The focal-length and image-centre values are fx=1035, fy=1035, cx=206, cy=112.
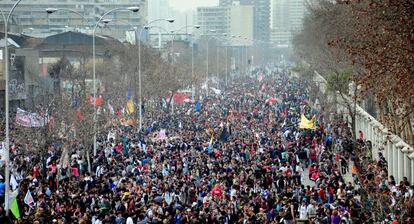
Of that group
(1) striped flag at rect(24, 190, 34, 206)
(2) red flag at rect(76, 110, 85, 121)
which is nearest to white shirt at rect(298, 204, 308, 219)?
(1) striped flag at rect(24, 190, 34, 206)

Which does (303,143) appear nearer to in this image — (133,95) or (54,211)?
(54,211)

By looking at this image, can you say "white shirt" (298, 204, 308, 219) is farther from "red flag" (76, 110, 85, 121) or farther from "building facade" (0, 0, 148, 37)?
"building facade" (0, 0, 148, 37)

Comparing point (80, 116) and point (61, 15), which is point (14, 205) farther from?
point (61, 15)

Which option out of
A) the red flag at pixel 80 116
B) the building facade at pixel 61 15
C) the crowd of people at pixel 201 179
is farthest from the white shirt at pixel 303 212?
the building facade at pixel 61 15

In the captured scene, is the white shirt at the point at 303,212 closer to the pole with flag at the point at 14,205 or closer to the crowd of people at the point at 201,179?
the crowd of people at the point at 201,179

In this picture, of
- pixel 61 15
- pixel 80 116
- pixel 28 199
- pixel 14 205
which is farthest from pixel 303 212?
pixel 61 15

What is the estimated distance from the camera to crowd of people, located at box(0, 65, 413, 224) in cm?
2423

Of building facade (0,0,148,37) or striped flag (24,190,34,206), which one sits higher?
building facade (0,0,148,37)

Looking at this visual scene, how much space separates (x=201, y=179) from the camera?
3128 centimetres

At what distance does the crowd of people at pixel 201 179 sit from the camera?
79.5 feet

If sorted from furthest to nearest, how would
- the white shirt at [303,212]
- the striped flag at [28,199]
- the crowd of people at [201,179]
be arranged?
the striped flag at [28,199] < the white shirt at [303,212] < the crowd of people at [201,179]

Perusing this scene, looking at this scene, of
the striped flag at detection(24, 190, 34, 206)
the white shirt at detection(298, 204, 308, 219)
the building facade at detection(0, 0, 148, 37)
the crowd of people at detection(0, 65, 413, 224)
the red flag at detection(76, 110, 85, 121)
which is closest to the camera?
the crowd of people at detection(0, 65, 413, 224)

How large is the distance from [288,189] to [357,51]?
23.7 ft

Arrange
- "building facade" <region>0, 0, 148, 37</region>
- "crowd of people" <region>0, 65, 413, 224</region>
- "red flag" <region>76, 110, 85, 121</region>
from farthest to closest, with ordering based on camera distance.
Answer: "building facade" <region>0, 0, 148, 37</region> → "red flag" <region>76, 110, 85, 121</region> → "crowd of people" <region>0, 65, 413, 224</region>
